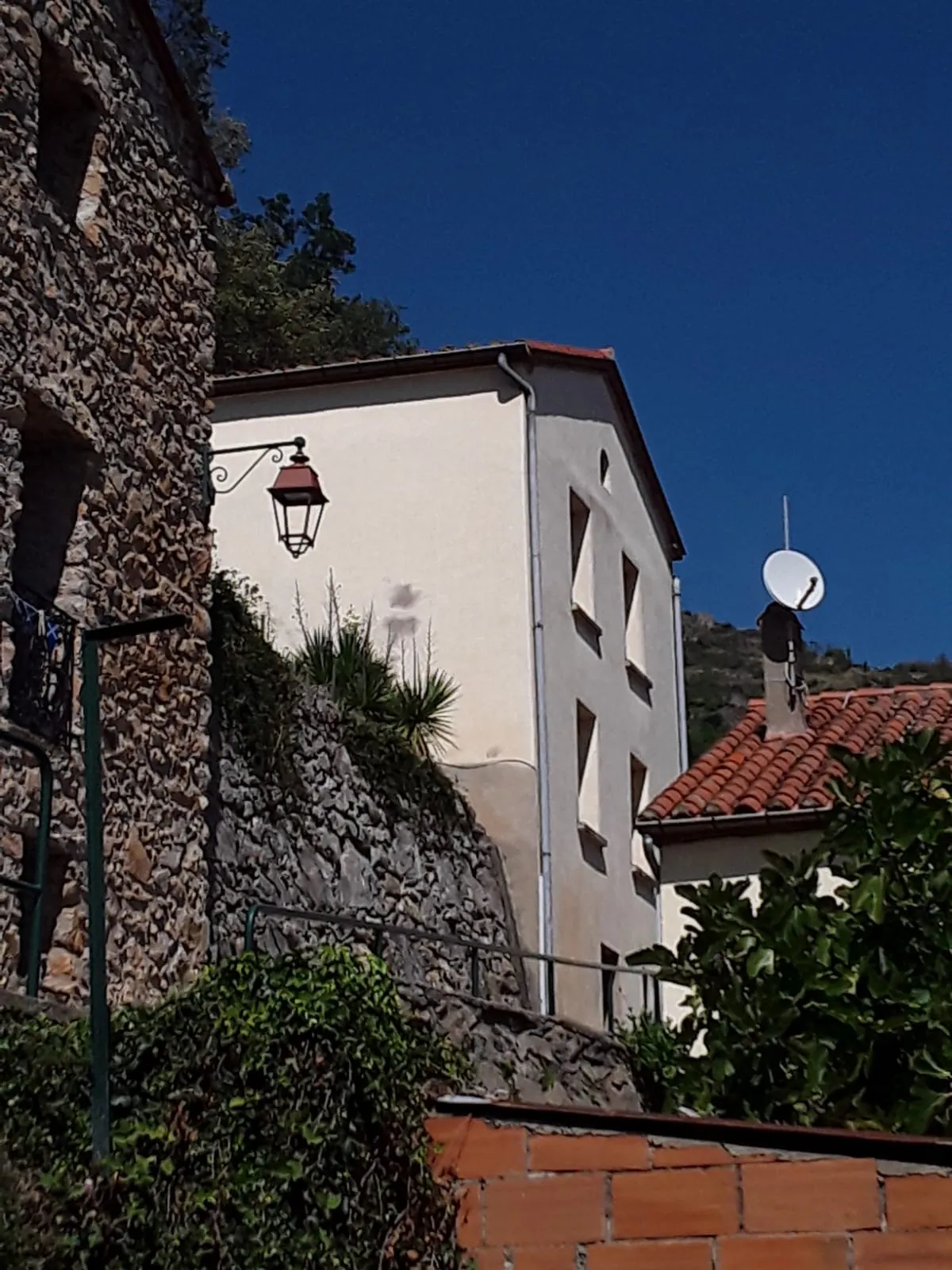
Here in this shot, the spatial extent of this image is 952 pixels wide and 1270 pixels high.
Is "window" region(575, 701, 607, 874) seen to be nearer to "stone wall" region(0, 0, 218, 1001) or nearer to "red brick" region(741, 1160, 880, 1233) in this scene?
"stone wall" region(0, 0, 218, 1001)

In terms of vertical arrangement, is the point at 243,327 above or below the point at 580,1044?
above

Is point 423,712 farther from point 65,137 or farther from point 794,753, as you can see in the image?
point 65,137

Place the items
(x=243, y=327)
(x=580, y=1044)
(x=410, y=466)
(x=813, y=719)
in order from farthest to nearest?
(x=243, y=327) < (x=410, y=466) < (x=813, y=719) < (x=580, y=1044)

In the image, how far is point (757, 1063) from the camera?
728cm

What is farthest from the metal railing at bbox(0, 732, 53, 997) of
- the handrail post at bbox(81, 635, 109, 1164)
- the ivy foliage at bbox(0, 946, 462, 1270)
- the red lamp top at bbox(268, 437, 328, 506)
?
the red lamp top at bbox(268, 437, 328, 506)

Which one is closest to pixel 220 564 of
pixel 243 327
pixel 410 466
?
pixel 410 466

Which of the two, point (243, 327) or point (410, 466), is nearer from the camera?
point (410, 466)

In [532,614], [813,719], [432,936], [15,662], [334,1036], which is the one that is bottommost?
[334,1036]

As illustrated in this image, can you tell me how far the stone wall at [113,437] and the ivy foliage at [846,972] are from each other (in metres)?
3.65

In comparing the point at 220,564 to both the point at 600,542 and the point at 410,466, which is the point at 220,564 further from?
the point at 600,542

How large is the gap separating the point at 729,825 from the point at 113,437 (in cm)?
571

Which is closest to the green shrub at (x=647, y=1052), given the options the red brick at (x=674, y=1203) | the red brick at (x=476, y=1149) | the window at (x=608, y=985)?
the window at (x=608, y=985)

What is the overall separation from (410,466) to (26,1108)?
12871 mm

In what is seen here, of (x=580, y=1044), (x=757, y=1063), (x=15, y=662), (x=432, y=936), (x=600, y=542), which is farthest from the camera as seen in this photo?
(x=600, y=542)
